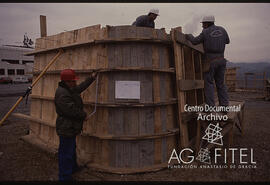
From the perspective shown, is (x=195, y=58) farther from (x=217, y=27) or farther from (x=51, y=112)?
(x=51, y=112)

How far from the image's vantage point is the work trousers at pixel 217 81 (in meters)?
5.80

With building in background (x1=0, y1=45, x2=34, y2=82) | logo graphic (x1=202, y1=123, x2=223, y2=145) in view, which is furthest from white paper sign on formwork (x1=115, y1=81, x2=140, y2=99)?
building in background (x1=0, y1=45, x2=34, y2=82)

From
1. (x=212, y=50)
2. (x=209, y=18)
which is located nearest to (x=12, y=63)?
(x=209, y=18)

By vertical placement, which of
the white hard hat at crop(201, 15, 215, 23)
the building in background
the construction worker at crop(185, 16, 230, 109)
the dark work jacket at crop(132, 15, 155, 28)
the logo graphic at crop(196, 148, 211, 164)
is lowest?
the logo graphic at crop(196, 148, 211, 164)

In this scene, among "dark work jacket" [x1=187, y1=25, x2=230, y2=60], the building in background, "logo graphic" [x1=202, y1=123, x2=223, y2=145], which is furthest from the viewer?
the building in background

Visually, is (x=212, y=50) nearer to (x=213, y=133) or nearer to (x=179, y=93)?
(x=179, y=93)

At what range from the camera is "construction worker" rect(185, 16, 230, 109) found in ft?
18.4

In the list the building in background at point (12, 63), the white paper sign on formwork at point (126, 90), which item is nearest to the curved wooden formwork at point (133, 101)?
the white paper sign on formwork at point (126, 90)

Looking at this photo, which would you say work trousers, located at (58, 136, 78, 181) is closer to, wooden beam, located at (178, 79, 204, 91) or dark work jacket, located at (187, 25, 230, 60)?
wooden beam, located at (178, 79, 204, 91)

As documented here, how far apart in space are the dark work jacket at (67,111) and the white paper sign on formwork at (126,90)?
3.20 feet

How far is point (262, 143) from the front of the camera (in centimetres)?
734

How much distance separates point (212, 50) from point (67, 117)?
4.16 m

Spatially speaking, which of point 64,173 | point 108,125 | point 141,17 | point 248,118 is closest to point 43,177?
point 64,173

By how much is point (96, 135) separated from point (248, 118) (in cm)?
976
